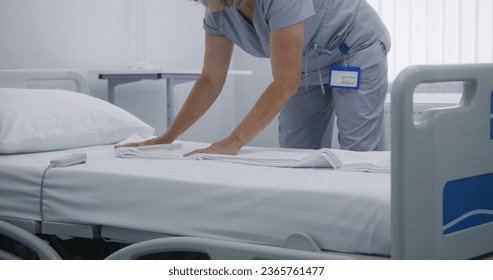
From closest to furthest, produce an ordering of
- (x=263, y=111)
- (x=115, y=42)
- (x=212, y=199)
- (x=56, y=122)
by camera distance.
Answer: (x=212, y=199), (x=263, y=111), (x=56, y=122), (x=115, y=42)

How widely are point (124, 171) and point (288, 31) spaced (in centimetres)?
68

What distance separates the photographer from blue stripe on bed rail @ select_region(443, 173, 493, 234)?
137cm

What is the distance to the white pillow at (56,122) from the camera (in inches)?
83.9

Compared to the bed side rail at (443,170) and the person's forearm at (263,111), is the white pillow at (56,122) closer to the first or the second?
the person's forearm at (263,111)

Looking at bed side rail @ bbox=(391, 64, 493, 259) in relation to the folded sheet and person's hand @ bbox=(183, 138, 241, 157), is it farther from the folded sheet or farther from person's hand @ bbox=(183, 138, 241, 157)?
person's hand @ bbox=(183, 138, 241, 157)

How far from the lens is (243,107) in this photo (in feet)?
16.6

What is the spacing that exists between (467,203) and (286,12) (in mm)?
873

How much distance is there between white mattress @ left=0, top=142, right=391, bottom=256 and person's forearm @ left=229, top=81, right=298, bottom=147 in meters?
0.18

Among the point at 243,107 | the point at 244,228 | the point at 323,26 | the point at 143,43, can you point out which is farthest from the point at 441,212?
the point at 243,107

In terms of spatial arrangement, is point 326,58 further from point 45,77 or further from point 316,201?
point 45,77

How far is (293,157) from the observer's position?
6.23 ft

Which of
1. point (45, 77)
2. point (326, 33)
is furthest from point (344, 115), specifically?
point (45, 77)

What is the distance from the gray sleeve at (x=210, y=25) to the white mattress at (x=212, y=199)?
0.63 metres
